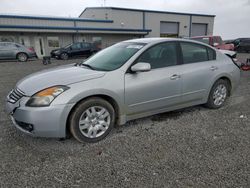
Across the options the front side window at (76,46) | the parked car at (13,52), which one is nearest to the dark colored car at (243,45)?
the front side window at (76,46)

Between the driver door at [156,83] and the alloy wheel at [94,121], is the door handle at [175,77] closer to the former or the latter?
the driver door at [156,83]

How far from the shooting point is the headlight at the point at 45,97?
268 centimetres

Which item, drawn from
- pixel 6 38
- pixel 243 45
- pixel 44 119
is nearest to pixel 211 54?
pixel 44 119

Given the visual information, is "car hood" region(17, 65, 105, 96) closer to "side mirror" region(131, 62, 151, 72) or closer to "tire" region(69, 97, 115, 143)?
"tire" region(69, 97, 115, 143)

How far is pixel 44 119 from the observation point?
105 inches

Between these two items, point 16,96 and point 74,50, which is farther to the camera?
point 74,50

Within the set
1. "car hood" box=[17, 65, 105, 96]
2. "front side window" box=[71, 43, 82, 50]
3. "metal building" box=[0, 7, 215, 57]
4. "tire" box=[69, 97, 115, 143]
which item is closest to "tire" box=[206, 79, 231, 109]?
"tire" box=[69, 97, 115, 143]

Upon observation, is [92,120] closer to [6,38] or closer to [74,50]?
[74,50]

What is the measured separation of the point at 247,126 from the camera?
11.7 ft

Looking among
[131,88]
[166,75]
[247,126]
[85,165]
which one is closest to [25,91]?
[85,165]

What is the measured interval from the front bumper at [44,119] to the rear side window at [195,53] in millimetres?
2319

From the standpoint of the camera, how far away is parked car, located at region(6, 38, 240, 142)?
2.73 m

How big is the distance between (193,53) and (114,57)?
5.14 feet

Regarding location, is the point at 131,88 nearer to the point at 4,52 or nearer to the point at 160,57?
the point at 160,57
